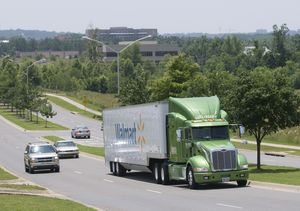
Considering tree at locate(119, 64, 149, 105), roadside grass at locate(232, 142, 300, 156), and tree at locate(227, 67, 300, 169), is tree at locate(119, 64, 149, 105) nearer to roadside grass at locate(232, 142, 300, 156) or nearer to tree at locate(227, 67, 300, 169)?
roadside grass at locate(232, 142, 300, 156)

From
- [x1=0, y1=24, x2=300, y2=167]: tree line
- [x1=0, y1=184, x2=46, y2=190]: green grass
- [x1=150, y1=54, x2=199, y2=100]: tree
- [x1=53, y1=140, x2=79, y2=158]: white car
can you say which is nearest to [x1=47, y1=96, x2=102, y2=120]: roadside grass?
[x1=0, y1=24, x2=300, y2=167]: tree line

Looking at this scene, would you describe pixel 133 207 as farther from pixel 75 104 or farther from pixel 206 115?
pixel 75 104

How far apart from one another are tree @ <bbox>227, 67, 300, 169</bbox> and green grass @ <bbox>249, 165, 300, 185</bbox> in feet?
4.36

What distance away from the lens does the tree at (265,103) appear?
42.3 metres

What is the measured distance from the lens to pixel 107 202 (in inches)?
1040

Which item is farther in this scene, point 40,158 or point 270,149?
point 270,149

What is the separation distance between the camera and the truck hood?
29594 mm

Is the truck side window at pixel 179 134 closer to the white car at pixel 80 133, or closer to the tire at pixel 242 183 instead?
the tire at pixel 242 183

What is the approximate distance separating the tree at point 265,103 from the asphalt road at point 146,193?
6239 millimetres

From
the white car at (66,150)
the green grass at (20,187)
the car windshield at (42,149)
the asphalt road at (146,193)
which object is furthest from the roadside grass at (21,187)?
the white car at (66,150)

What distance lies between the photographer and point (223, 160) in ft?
96.9

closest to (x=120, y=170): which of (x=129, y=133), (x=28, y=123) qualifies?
(x=129, y=133)

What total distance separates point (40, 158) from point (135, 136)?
8.81 meters

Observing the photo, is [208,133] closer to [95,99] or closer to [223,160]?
[223,160]
